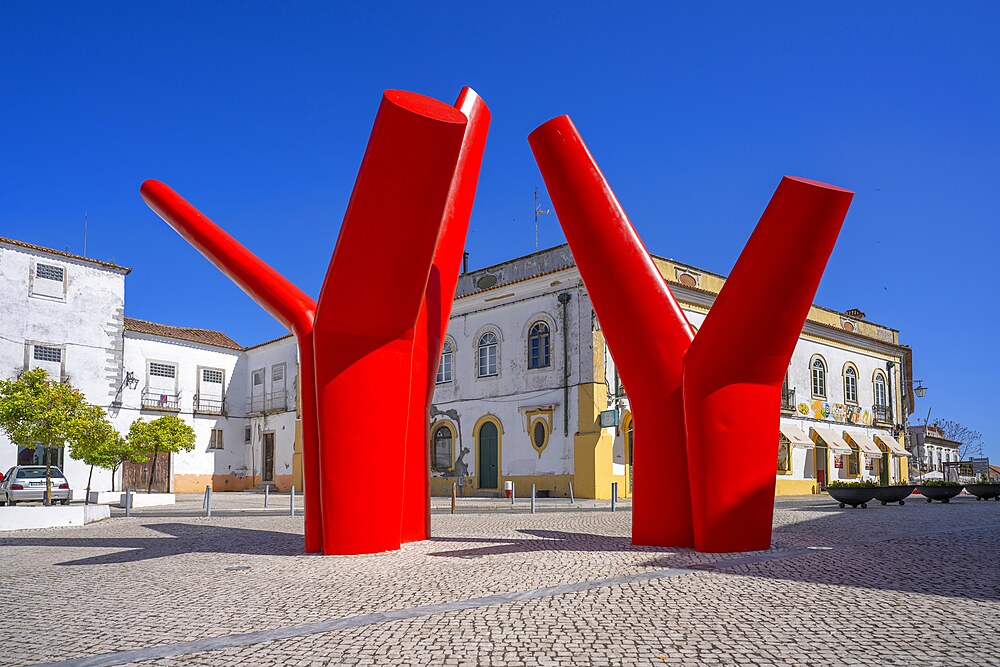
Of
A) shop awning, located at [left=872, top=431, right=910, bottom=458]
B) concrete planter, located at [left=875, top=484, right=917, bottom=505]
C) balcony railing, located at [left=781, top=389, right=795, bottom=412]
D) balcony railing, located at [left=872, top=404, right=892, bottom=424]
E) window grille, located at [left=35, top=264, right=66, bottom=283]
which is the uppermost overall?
window grille, located at [left=35, top=264, right=66, bottom=283]

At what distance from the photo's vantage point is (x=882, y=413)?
120 ft

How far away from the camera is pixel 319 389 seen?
931cm

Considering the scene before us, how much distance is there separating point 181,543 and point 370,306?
5.10 meters

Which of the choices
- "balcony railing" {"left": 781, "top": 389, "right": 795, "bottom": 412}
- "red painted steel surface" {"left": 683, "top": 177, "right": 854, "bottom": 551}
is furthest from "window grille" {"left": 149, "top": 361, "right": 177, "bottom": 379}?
"red painted steel surface" {"left": 683, "top": 177, "right": 854, "bottom": 551}

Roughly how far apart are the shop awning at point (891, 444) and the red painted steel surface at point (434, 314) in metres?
30.2

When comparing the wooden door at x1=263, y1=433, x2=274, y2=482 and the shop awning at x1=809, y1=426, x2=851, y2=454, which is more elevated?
the shop awning at x1=809, y1=426, x2=851, y2=454

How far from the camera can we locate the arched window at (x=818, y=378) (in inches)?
1303

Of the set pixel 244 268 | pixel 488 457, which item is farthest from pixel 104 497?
pixel 244 268

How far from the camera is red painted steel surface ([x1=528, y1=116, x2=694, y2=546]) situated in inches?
400

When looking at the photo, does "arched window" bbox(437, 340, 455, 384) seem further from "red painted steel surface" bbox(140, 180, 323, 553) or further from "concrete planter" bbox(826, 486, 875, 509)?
"red painted steel surface" bbox(140, 180, 323, 553)

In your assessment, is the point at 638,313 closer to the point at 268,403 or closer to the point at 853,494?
the point at 853,494

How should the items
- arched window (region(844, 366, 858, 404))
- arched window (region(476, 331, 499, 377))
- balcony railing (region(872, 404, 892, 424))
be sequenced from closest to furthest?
Answer: 1. arched window (region(476, 331, 499, 377))
2. arched window (region(844, 366, 858, 404))
3. balcony railing (region(872, 404, 892, 424))

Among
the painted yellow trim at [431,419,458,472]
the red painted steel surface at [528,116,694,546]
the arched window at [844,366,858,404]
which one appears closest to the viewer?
the red painted steel surface at [528,116,694,546]

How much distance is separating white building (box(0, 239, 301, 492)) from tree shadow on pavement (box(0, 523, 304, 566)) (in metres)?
20.4
